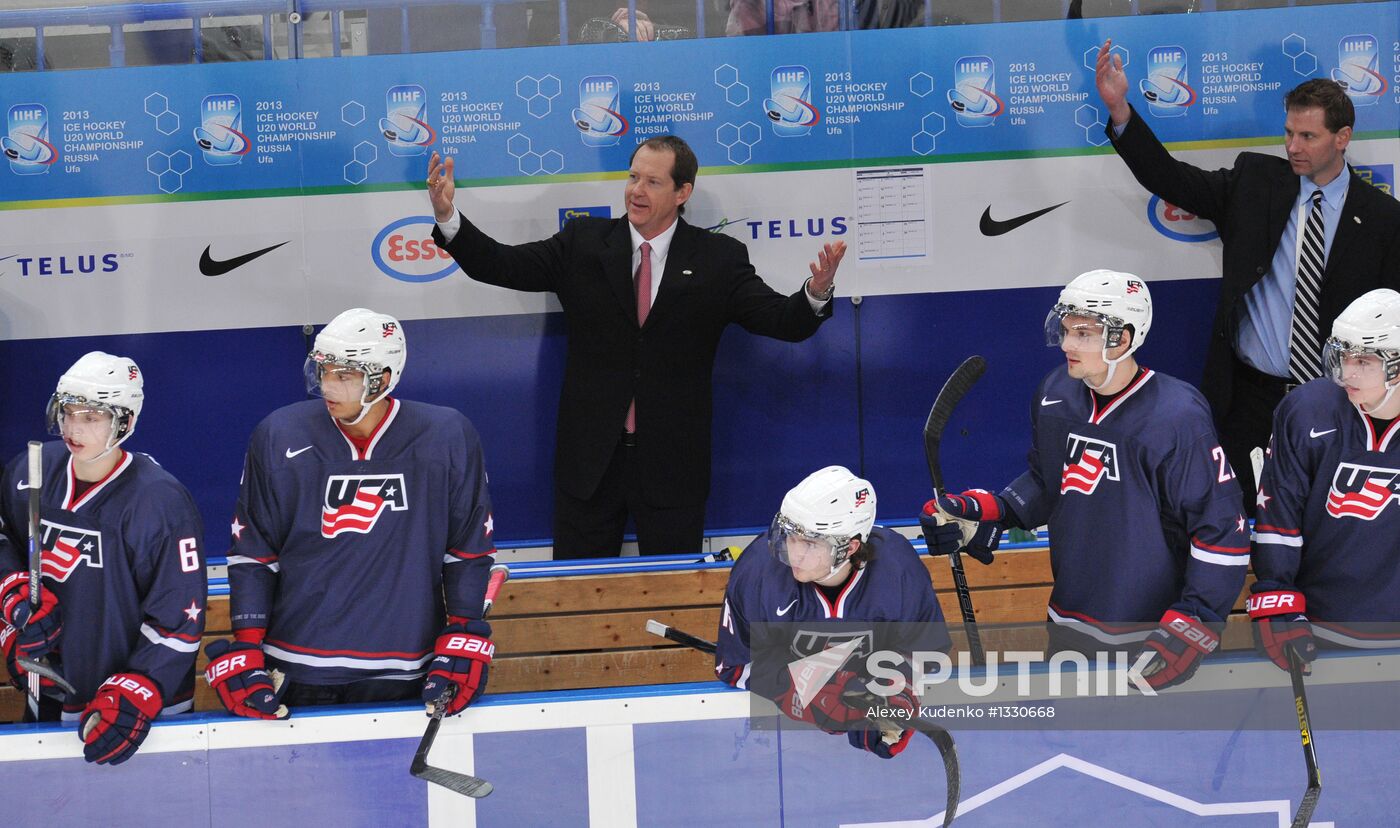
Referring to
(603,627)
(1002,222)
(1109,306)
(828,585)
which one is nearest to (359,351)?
(828,585)

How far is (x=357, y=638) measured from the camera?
377 cm

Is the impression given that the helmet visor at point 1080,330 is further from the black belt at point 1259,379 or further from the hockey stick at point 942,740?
Result: the black belt at point 1259,379

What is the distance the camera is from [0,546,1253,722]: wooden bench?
507 cm

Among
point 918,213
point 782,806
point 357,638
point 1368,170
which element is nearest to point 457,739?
point 357,638

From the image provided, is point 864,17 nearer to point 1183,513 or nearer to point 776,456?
point 776,456

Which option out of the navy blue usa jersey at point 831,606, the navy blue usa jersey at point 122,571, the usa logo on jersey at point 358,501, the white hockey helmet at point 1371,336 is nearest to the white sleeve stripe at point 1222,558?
the white hockey helmet at point 1371,336

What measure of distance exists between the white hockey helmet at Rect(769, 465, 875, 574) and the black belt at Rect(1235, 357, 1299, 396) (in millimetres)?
2367

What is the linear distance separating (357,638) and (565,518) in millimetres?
1669

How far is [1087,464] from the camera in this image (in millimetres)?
3957

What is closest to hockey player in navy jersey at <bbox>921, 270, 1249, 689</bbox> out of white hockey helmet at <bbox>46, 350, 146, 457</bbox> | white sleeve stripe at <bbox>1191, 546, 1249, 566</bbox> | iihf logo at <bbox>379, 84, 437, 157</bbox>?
white sleeve stripe at <bbox>1191, 546, 1249, 566</bbox>

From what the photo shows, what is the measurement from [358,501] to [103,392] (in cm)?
68

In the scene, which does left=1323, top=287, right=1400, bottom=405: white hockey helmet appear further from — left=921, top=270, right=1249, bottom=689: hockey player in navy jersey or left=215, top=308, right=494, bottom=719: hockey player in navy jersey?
left=215, top=308, right=494, bottom=719: hockey player in navy jersey

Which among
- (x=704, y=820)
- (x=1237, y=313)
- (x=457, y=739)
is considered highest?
(x=1237, y=313)

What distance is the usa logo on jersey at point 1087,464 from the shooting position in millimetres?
3912
